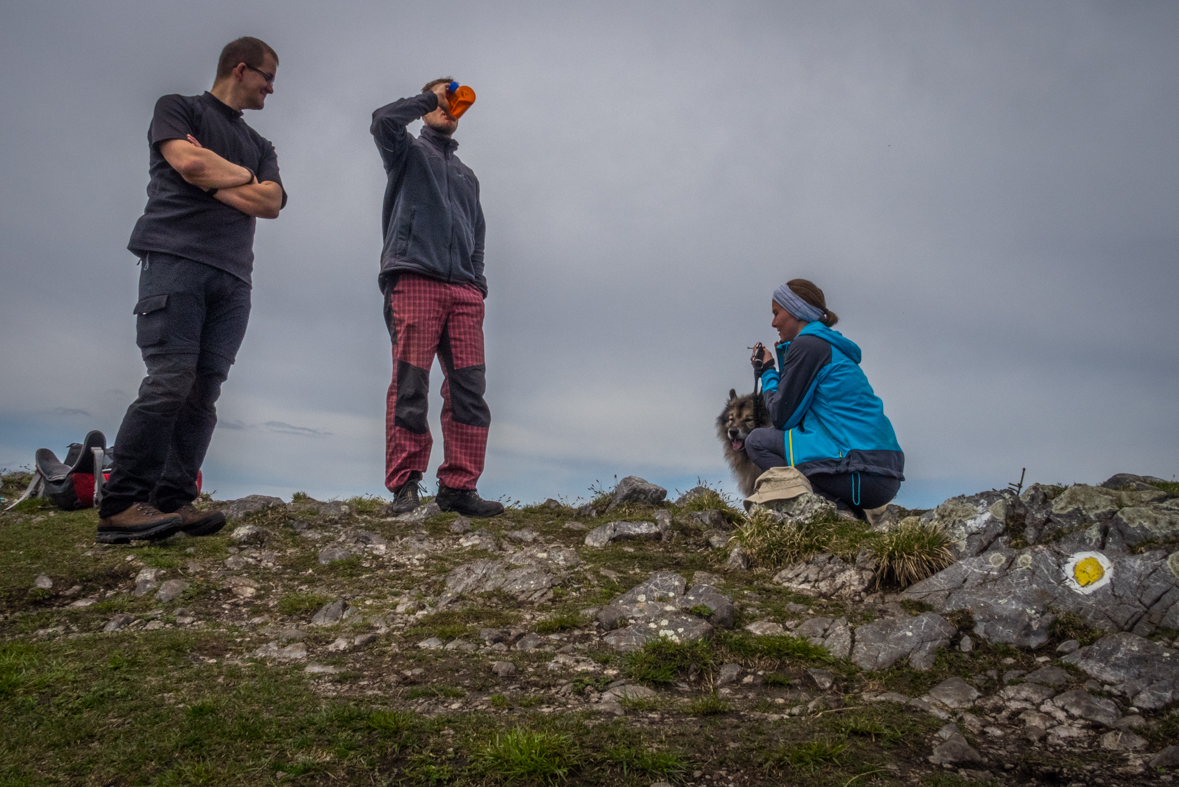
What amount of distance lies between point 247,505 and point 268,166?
3263mm

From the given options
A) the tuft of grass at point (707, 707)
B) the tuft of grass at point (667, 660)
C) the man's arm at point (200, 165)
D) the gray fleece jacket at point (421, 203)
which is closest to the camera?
the tuft of grass at point (707, 707)

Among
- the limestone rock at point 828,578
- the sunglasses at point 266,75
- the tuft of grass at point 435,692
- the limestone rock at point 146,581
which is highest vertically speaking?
the sunglasses at point 266,75

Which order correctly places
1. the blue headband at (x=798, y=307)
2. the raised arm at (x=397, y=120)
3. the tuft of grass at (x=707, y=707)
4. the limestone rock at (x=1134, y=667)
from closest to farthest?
the tuft of grass at (x=707, y=707) < the limestone rock at (x=1134, y=667) < the blue headband at (x=798, y=307) < the raised arm at (x=397, y=120)

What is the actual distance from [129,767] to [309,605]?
7.29ft

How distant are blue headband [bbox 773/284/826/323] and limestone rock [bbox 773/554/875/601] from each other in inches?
85.2

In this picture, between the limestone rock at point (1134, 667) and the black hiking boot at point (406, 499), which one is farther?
the black hiking boot at point (406, 499)

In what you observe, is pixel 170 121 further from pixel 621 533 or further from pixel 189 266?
pixel 621 533

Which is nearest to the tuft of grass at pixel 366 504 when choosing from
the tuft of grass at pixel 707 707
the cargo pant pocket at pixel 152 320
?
the cargo pant pocket at pixel 152 320

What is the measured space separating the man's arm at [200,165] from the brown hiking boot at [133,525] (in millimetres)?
2631

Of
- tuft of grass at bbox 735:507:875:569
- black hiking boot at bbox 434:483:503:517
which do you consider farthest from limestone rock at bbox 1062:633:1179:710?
black hiking boot at bbox 434:483:503:517

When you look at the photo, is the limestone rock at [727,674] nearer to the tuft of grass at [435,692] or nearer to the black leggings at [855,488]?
the tuft of grass at [435,692]

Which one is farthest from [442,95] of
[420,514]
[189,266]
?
[420,514]

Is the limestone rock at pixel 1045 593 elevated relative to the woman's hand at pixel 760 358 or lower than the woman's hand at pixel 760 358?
lower

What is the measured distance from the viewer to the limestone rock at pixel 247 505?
691cm
